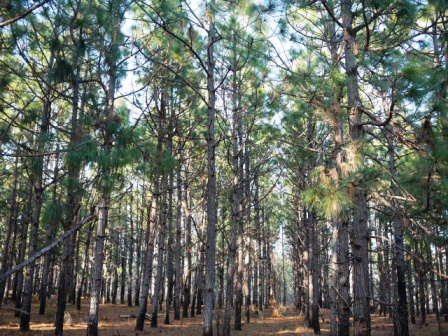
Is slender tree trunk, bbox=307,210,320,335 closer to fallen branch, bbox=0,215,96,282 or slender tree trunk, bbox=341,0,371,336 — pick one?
slender tree trunk, bbox=341,0,371,336

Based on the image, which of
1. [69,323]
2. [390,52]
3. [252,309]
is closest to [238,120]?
[390,52]

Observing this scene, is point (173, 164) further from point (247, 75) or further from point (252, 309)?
point (252, 309)

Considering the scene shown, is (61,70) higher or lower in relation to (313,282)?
higher

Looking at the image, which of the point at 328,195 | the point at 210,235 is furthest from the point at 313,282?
the point at 328,195

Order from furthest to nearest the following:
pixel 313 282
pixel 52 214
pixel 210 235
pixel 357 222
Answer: pixel 313 282 < pixel 210 235 < pixel 357 222 < pixel 52 214

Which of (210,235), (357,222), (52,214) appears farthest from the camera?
(210,235)

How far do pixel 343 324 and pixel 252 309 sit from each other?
13696 millimetres

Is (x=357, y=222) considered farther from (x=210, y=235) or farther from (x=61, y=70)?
(x=61, y=70)

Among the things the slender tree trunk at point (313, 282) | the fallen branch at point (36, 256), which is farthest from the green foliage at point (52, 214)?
the slender tree trunk at point (313, 282)

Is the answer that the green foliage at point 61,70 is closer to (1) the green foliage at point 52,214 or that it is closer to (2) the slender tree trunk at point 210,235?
(1) the green foliage at point 52,214

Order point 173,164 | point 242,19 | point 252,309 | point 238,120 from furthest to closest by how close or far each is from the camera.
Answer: point 252,309
point 238,120
point 242,19
point 173,164

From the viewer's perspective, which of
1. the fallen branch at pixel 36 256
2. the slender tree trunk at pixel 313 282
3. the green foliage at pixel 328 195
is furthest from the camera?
the slender tree trunk at pixel 313 282

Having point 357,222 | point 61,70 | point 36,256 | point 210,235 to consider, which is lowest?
point 36,256

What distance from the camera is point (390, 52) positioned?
5.41 meters
